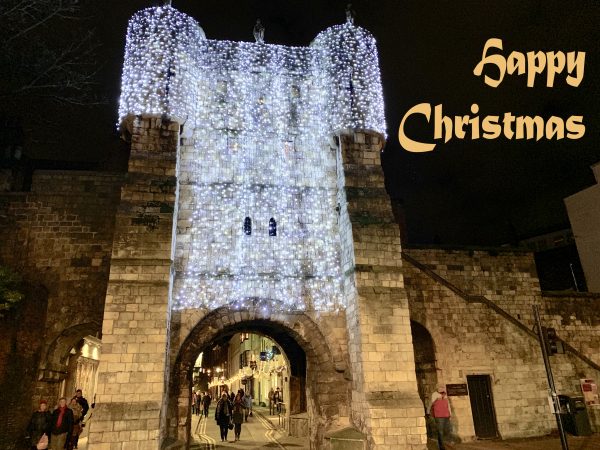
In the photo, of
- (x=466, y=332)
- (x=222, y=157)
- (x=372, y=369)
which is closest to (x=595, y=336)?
(x=466, y=332)

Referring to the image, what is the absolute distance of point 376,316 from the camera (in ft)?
32.3

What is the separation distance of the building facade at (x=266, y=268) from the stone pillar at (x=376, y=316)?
4 centimetres

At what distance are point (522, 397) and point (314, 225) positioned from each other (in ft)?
26.2

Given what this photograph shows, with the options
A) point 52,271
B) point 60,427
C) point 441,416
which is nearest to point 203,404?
point 52,271

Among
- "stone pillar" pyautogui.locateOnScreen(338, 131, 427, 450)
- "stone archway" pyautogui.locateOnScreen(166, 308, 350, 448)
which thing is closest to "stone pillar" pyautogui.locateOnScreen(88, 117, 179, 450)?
"stone archway" pyautogui.locateOnScreen(166, 308, 350, 448)

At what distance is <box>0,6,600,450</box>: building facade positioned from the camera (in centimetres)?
929

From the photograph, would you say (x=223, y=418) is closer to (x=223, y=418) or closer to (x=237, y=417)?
(x=223, y=418)

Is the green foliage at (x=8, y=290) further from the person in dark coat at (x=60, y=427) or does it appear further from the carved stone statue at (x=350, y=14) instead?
the carved stone statue at (x=350, y=14)

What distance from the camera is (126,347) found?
8773 mm

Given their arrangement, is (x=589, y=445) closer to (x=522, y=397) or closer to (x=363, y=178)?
(x=522, y=397)

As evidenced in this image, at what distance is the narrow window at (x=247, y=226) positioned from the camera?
37.0 ft

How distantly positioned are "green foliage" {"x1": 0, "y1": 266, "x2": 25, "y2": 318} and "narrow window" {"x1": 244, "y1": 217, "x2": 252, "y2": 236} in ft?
18.9

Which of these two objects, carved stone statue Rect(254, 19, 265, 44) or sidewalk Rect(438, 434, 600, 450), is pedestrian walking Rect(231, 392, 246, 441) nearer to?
sidewalk Rect(438, 434, 600, 450)

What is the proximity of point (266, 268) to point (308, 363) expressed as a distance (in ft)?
8.64
